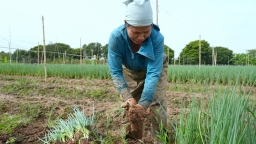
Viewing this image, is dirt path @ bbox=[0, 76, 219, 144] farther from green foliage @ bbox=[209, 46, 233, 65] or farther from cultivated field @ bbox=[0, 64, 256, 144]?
green foliage @ bbox=[209, 46, 233, 65]

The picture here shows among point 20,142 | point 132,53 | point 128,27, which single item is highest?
point 128,27

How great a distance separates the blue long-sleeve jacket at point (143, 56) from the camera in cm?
193

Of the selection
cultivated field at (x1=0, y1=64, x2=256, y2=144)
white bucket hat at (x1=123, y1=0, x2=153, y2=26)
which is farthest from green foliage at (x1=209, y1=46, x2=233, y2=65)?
white bucket hat at (x1=123, y1=0, x2=153, y2=26)

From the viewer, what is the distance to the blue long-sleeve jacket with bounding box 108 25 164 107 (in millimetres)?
1934

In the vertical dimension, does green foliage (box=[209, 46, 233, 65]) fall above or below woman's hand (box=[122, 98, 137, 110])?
above

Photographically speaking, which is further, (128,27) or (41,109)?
(41,109)

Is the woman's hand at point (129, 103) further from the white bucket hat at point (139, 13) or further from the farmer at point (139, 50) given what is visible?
the white bucket hat at point (139, 13)

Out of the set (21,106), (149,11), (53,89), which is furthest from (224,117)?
(53,89)

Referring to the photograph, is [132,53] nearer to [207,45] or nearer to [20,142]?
[20,142]

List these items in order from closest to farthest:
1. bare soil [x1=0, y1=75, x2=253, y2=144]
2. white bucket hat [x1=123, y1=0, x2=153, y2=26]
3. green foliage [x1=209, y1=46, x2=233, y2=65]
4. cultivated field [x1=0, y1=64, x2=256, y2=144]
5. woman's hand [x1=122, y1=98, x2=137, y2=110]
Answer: cultivated field [x1=0, y1=64, x2=256, y2=144] < white bucket hat [x1=123, y1=0, x2=153, y2=26] < woman's hand [x1=122, y1=98, x2=137, y2=110] < bare soil [x1=0, y1=75, x2=253, y2=144] < green foliage [x1=209, y1=46, x2=233, y2=65]

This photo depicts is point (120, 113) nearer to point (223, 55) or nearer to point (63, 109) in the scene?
point (63, 109)

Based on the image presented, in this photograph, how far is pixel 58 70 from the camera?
964 centimetres

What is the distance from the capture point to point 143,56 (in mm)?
2104

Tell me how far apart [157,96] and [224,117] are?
1.29 m
